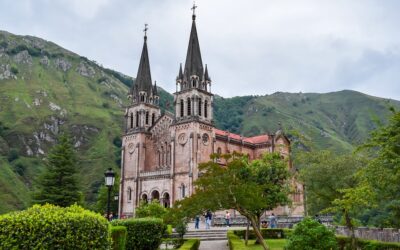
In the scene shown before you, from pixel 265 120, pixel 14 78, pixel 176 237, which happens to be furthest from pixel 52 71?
pixel 176 237

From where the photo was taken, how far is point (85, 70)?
18962 cm

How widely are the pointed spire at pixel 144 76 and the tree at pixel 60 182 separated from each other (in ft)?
44.9

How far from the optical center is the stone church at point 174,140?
171ft

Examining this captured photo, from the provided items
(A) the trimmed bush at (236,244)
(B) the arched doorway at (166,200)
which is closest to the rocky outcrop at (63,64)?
(B) the arched doorway at (166,200)

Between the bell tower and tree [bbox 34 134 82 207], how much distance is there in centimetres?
1862

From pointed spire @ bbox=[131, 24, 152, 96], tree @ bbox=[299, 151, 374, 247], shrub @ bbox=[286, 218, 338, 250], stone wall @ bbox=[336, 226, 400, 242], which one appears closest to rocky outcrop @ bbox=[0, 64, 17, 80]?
pointed spire @ bbox=[131, 24, 152, 96]

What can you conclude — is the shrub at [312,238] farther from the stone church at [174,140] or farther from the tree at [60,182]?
the tree at [60,182]

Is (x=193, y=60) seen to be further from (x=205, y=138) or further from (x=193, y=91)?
(x=205, y=138)

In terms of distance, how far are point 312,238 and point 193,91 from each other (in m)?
39.0

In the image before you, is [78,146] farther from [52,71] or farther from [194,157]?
[194,157]

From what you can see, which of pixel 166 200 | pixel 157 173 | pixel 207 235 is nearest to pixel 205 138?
pixel 157 173

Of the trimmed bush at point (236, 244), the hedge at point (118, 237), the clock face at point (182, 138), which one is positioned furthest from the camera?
the clock face at point (182, 138)

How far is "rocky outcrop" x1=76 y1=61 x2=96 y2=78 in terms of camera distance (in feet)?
614

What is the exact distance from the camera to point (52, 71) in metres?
178
